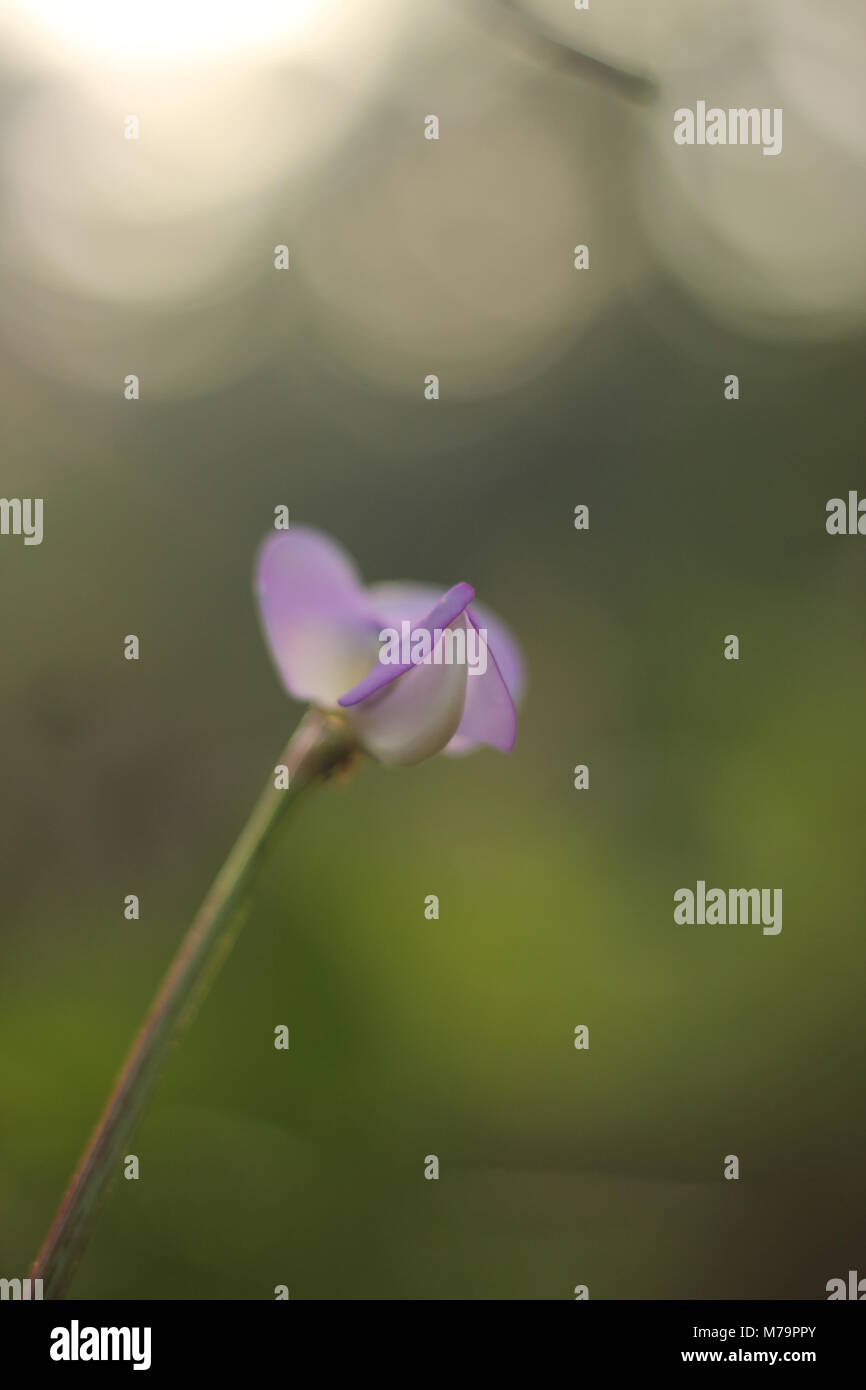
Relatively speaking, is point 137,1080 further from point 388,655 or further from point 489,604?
point 489,604

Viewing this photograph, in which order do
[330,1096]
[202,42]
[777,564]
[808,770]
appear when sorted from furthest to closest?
1. [777,564]
2. [808,770]
3. [330,1096]
4. [202,42]

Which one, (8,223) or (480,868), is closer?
(8,223)

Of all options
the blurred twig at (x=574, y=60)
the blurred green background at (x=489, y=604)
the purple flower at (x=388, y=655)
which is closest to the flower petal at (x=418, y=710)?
the purple flower at (x=388, y=655)

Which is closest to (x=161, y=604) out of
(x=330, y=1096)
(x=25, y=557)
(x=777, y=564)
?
(x=25, y=557)

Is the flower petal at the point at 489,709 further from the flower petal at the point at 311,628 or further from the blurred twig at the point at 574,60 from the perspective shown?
the blurred twig at the point at 574,60

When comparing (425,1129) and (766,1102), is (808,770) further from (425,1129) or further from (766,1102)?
(425,1129)

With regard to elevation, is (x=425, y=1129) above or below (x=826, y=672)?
below
